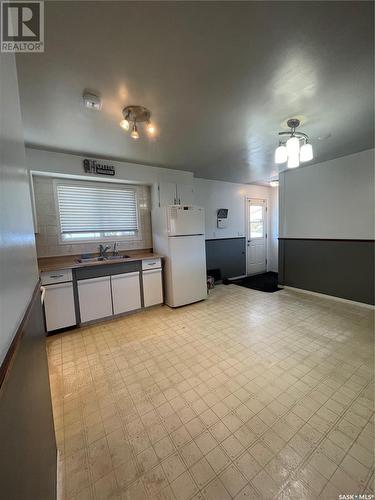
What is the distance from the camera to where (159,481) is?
108cm

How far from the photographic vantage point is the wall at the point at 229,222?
15.3 ft

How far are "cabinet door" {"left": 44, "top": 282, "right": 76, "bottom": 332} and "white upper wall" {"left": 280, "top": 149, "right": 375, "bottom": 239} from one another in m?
4.04

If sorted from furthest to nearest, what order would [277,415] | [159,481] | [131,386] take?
[131,386]
[277,415]
[159,481]

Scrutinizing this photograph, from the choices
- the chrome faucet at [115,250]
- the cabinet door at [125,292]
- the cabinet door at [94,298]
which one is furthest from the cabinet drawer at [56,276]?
the chrome faucet at [115,250]

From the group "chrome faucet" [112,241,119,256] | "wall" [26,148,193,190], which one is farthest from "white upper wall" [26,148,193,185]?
"chrome faucet" [112,241,119,256]

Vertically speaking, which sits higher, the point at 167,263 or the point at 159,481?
the point at 167,263

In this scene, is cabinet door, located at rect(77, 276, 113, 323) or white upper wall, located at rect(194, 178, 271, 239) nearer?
cabinet door, located at rect(77, 276, 113, 323)

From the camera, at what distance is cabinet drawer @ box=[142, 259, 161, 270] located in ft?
10.6

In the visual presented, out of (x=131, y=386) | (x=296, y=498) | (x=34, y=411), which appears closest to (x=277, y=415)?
(x=296, y=498)

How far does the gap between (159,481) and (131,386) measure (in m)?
0.75

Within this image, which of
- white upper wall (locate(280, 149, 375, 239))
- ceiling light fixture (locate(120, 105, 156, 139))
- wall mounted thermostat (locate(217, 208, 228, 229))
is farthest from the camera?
wall mounted thermostat (locate(217, 208, 228, 229))

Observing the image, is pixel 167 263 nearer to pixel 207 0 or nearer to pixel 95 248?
pixel 95 248

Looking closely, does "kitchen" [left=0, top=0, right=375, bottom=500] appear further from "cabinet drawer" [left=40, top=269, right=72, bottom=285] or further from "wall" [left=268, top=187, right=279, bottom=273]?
"wall" [left=268, top=187, right=279, bottom=273]

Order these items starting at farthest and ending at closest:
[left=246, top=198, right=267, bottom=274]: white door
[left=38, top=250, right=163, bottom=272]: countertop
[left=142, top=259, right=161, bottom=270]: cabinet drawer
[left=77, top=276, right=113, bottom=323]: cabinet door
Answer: [left=246, top=198, right=267, bottom=274]: white door, [left=142, top=259, right=161, bottom=270]: cabinet drawer, [left=77, top=276, right=113, bottom=323]: cabinet door, [left=38, top=250, right=163, bottom=272]: countertop
